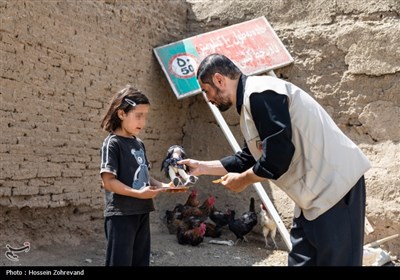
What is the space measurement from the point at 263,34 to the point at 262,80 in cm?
451

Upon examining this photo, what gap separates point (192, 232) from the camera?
5.76 metres

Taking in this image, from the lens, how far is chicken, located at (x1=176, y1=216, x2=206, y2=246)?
574 centimetres

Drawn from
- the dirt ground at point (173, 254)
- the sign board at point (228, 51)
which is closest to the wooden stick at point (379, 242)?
the dirt ground at point (173, 254)

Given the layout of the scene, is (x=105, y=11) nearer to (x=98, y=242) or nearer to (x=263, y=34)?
(x=263, y=34)

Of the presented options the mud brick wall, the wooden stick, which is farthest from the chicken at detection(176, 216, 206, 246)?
the wooden stick

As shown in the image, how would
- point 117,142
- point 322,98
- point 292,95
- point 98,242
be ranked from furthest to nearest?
point 322,98 < point 98,242 < point 117,142 < point 292,95

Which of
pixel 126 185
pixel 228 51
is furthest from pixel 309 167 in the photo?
pixel 228 51

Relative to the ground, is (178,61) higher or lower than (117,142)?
higher

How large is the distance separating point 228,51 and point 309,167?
4507mm

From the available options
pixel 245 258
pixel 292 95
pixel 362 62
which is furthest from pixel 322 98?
pixel 292 95

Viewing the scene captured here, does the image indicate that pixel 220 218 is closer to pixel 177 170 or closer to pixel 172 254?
pixel 172 254

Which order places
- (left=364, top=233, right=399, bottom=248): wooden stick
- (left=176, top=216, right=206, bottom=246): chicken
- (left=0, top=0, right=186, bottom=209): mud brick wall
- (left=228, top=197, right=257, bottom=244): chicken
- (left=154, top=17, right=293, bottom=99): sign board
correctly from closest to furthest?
(left=0, top=0, right=186, bottom=209): mud brick wall
(left=364, top=233, right=399, bottom=248): wooden stick
(left=176, top=216, right=206, bottom=246): chicken
(left=228, top=197, right=257, bottom=244): chicken
(left=154, top=17, right=293, bottom=99): sign board

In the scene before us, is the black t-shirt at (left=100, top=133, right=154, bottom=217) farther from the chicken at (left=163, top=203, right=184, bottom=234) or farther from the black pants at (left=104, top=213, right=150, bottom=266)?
the chicken at (left=163, top=203, right=184, bottom=234)

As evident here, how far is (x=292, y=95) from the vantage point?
233 cm
